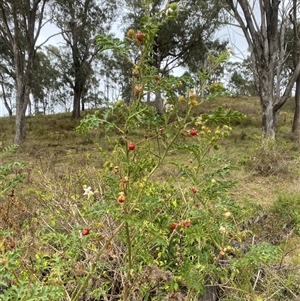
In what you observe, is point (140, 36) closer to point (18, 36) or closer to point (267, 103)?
point (267, 103)

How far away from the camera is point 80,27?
14.3m

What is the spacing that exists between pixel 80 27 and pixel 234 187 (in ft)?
47.0

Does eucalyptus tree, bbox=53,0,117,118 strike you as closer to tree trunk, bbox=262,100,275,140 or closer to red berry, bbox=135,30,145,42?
tree trunk, bbox=262,100,275,140

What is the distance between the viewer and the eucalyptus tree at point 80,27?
13533 millimetres

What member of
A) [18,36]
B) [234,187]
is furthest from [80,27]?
[234,187]

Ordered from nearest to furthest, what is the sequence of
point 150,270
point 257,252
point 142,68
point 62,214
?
point 142,68 → point 257,252 → point 150,270 → point 62,214

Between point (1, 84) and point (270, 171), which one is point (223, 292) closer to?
point (270, 171)

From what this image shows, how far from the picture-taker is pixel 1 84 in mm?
26047

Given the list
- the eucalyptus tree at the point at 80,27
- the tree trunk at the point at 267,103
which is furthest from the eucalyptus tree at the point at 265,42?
the eucalyptus tree at the point at 80,27

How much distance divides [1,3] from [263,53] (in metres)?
8.15

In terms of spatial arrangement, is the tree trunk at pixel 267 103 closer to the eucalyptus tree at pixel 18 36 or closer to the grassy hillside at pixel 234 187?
the grassy hillside at pixel 234 187

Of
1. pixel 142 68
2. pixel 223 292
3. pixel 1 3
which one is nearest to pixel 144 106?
pixel 142 68

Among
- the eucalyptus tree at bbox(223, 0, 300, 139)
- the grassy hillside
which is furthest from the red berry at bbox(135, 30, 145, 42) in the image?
the eucalyptus tree at bbox(223, 0, 300, 139)

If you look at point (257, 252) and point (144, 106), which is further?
point (257, 252)
